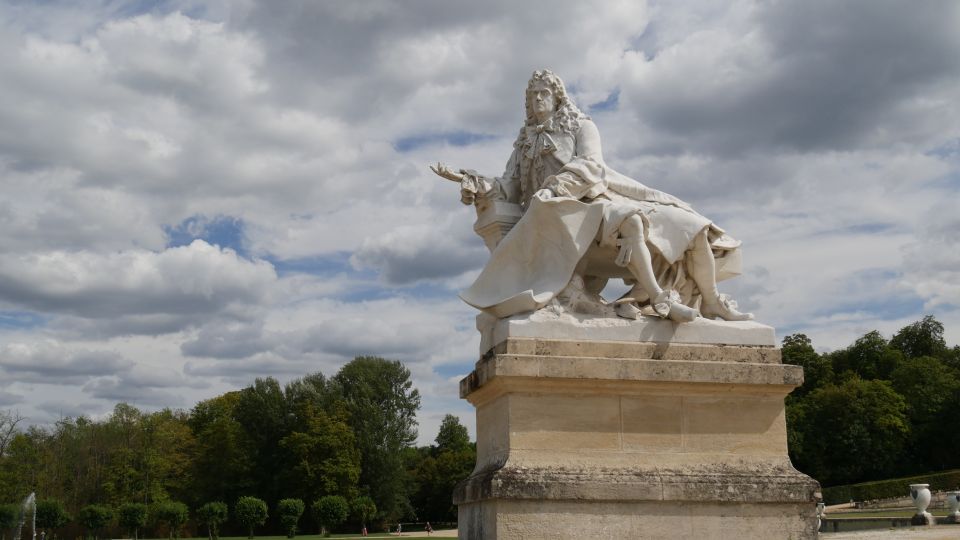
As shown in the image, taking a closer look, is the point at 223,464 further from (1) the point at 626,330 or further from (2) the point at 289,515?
(1) the point at 626,330

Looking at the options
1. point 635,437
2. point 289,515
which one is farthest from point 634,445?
point 289,515

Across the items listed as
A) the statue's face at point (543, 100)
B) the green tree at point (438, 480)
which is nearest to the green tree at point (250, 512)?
the green tree at point (438, 480)

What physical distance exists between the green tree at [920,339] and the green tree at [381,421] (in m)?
40.6

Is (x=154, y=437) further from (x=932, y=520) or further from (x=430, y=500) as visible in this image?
(x=932, y=520)

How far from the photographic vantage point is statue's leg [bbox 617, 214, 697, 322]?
9.09 m

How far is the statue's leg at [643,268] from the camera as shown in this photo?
29.8ft

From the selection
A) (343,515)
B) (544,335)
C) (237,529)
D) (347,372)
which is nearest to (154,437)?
(237,529)

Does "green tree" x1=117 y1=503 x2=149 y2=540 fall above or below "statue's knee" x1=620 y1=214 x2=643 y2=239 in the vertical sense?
below

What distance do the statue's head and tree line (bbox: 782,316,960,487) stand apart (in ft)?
168

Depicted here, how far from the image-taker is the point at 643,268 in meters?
9.19

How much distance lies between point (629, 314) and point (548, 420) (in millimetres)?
1410

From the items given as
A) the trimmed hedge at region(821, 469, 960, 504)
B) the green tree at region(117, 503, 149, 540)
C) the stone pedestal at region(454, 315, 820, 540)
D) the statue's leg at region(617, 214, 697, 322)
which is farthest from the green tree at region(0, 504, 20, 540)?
the statue's leg at region(617, 214, 697, 322)

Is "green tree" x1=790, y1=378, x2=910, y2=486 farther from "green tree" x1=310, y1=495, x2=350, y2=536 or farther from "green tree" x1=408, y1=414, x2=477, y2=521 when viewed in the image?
"green tree" x1=310, y1=495, x2=350, y2=536

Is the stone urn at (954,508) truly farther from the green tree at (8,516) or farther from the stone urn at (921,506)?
the green tree at (8,516)
